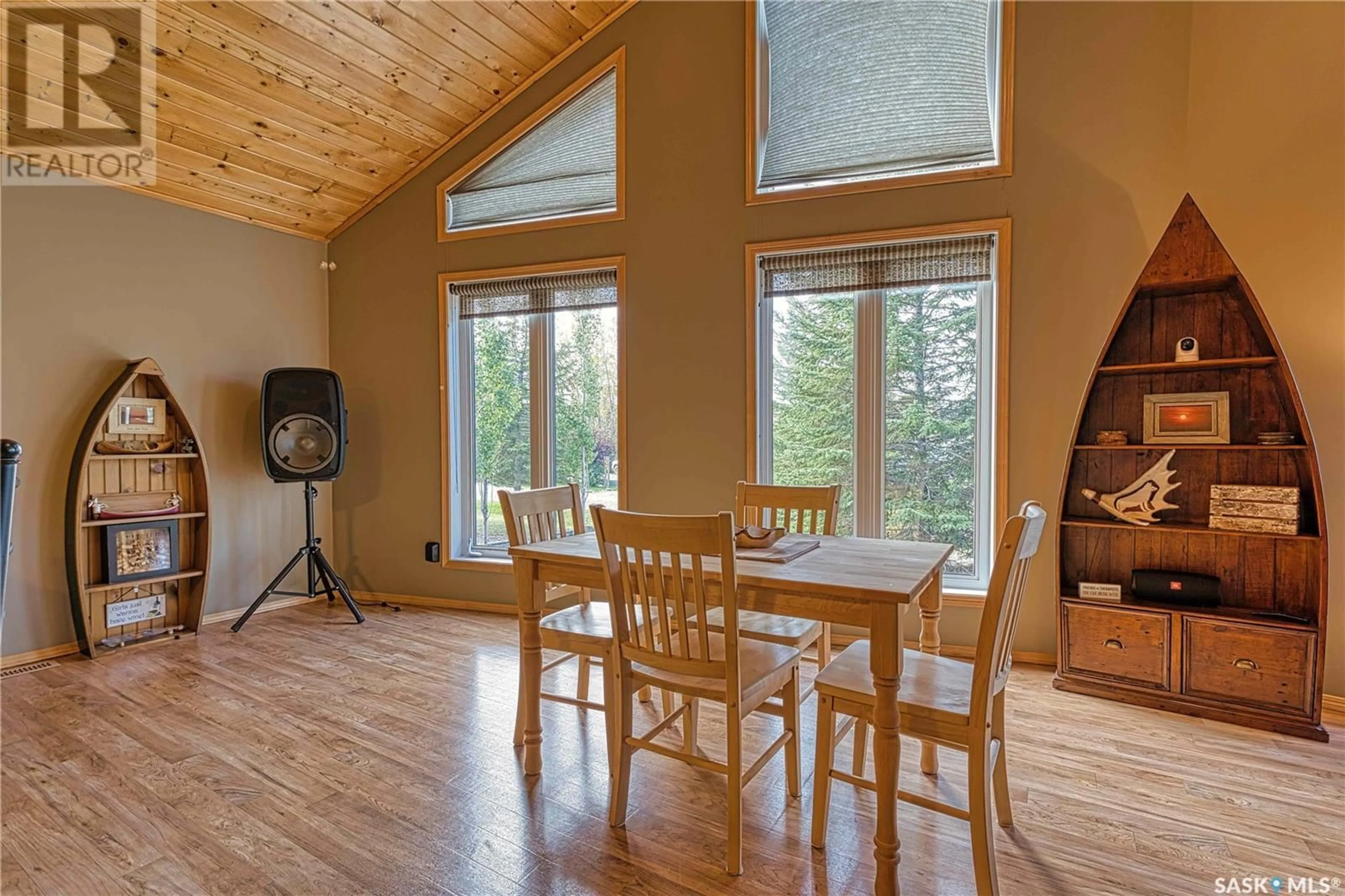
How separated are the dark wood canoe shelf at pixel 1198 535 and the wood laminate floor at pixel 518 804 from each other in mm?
157

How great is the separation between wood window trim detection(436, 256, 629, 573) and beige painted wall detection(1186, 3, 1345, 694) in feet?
9.63

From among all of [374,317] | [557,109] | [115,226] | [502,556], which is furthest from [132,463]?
[557,109]

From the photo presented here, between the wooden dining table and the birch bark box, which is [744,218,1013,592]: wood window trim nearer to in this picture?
the birch bark box

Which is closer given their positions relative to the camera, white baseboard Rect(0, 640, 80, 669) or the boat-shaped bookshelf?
white baseboard Rect(0, 640, 80, 669)

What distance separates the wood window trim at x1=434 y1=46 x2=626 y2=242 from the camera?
3.79m

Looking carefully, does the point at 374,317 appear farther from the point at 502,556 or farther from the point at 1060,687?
the point at 1060,687

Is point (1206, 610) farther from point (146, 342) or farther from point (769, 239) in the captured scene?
point (146, 342)

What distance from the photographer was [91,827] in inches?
74.7

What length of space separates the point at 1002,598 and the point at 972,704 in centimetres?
28

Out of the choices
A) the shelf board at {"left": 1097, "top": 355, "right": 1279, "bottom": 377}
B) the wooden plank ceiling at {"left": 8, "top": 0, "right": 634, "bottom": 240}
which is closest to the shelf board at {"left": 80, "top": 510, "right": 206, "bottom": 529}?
the wooden plank ceiling at {"left": 8, "top": 0, "right": 634, "bottom": 240}

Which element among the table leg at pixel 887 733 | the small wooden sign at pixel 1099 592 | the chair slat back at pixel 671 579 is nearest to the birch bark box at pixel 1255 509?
the small wooden sign at pixel 1099 592

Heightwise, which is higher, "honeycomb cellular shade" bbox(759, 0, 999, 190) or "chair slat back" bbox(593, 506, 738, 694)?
"honeycomb cellular shade" bbox(759, 0, 999, 190)

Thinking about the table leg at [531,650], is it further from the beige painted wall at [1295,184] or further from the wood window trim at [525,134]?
the beige painted wall at [1295,184]

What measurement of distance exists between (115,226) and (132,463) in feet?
4.23
